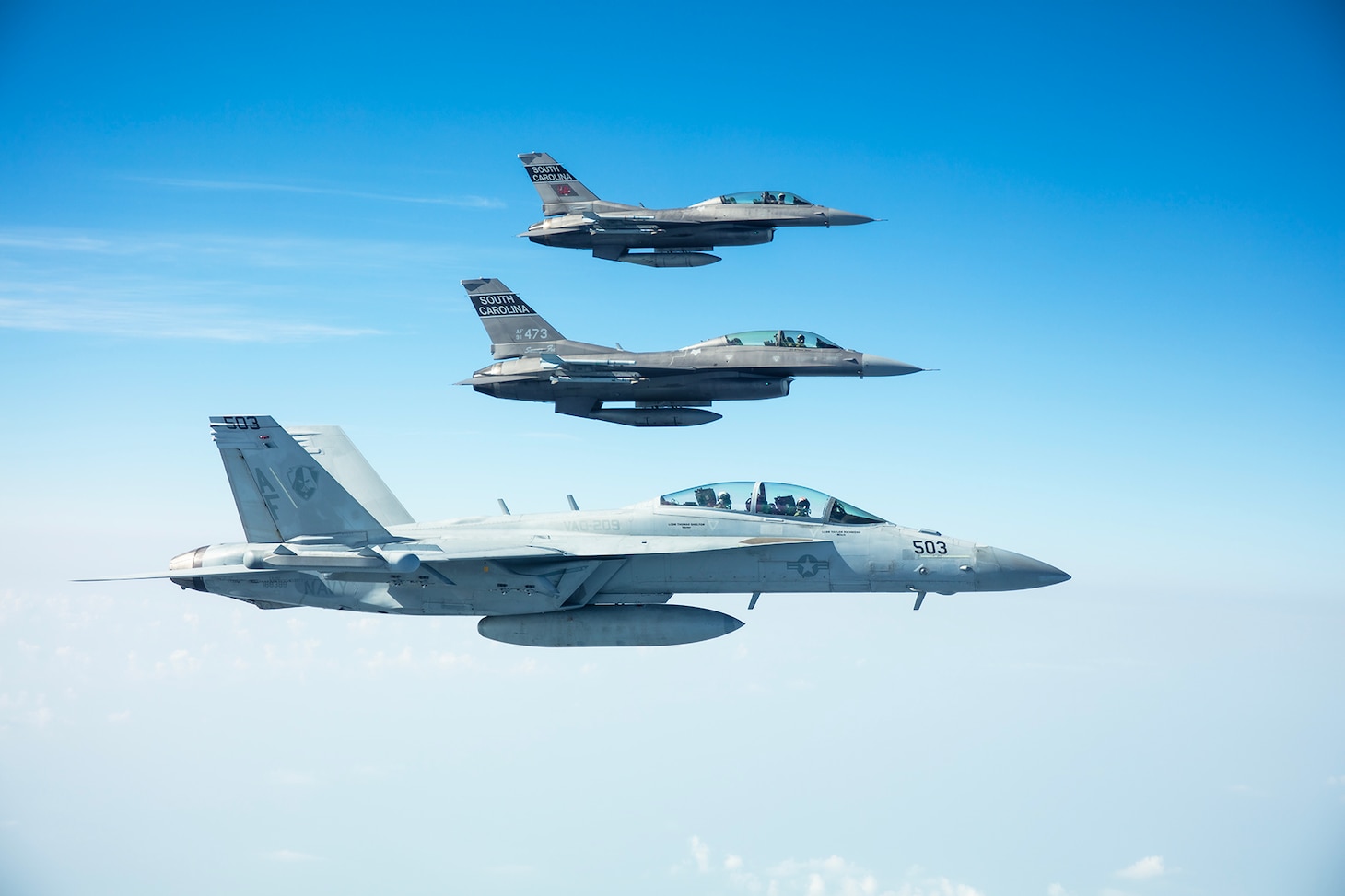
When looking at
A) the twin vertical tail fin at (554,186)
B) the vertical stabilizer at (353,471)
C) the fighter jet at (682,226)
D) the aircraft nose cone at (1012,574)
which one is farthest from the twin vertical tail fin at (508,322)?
the aircraft nose cone at (1012,574)

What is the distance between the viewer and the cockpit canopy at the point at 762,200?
2792cm

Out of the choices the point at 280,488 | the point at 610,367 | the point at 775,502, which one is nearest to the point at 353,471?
the point at 280,488

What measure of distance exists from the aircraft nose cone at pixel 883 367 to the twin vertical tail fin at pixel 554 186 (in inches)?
415

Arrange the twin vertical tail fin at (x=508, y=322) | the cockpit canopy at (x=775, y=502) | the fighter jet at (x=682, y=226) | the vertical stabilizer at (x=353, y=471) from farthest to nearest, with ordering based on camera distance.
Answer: the twin vertical tail fin at (x=508, y=322) → the fighter jet at (x=682, y=226) → the vertical stabilizer at (x=353, y=471) → the cockpit canopy at (x=775, y=502)

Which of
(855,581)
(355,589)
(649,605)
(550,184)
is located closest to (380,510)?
(355,589)

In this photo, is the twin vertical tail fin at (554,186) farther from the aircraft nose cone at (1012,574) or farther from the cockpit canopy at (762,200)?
the aircraft nose cone at (1012,574)

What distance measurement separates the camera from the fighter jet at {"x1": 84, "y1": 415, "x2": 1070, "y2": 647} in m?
21.2

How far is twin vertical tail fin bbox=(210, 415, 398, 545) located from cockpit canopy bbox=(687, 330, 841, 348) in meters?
9.75

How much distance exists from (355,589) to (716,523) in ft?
26.9

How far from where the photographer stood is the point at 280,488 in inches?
909

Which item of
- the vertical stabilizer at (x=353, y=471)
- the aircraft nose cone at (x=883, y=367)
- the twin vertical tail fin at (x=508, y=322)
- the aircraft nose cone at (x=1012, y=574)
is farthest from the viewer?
the twin vertical tail fin at (x=508, y=322)

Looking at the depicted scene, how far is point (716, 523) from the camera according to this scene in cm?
2164

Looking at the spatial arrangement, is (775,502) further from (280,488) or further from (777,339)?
(280,488)

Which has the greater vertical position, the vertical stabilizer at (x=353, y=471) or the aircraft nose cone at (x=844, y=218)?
the aircraft nose cone at (x=844, y=218)
